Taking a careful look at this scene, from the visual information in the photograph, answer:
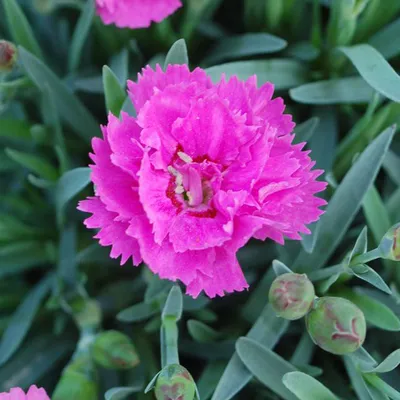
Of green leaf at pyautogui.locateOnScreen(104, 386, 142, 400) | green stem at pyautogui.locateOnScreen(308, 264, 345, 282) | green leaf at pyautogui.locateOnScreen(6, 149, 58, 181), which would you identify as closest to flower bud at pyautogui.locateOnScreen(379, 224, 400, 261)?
green stem at pyautogui.locateOnScreen(308, 264, 345, 282)

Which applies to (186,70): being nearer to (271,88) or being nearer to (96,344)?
(271,88)

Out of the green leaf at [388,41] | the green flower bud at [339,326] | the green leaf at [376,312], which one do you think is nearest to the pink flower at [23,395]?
the green flower bud at [339,326]

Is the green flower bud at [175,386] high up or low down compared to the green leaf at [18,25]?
down

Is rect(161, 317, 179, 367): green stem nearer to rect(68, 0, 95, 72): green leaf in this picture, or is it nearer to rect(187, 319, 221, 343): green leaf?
rect(187, 319, 221, 343): green leaf

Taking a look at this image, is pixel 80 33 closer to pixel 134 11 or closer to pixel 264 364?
pixel 134 11

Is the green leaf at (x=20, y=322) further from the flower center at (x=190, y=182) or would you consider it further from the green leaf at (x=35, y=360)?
the flower center at (x=190, y=182)

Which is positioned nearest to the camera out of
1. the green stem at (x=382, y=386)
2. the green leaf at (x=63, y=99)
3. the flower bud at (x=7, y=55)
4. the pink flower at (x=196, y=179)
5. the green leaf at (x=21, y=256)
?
the pink flower at (x=196, y=179)

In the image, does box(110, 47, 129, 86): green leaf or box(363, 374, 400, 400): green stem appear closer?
box(363, 374, 400, 400): green stem
